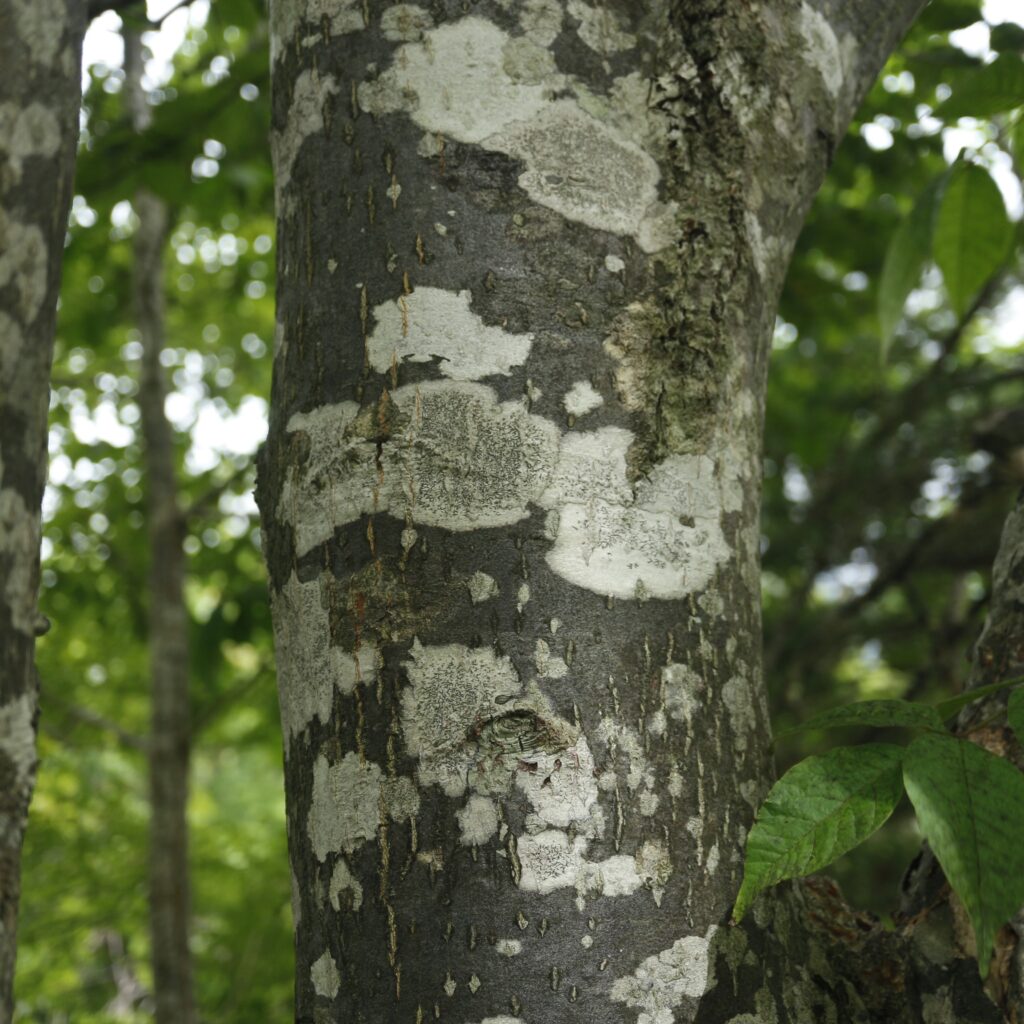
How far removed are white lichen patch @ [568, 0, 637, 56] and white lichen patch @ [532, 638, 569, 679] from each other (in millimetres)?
653

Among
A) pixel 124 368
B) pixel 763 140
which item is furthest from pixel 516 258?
pixel 124 368

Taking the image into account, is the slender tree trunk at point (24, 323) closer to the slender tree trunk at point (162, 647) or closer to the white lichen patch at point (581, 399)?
the white lichen patch at point (581, 399)

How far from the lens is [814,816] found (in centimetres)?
87

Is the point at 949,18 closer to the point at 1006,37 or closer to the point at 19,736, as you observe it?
the point at 1006,37

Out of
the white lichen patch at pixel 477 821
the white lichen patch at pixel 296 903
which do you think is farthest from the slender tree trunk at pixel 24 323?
the white lichen patch at pixel 477 821

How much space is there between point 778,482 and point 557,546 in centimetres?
408

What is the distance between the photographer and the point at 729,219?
1.16 metres

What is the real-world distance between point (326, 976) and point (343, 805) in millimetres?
157

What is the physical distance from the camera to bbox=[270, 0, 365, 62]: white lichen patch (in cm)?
116

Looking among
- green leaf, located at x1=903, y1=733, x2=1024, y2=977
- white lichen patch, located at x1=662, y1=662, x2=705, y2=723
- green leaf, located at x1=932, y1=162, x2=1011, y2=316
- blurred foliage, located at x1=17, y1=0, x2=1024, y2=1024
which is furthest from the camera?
blurred foliage, located at x1=17, y1=0, x2=1024, y2=1024

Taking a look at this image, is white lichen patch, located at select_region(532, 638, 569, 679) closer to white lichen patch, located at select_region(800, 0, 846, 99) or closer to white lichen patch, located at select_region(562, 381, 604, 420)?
white lichen patch, located at select_region(562, 381, 604, 420)

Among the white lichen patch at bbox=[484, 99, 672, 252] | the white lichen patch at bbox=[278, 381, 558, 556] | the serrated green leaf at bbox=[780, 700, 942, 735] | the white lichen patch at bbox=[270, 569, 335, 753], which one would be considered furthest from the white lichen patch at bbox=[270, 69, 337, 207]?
the serrated green leaf at bbox=[780, 700, 942, 735]

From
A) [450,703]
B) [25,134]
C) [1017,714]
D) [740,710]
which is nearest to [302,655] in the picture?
[450,703]

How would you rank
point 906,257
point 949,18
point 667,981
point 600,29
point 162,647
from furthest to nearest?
1. point 162,647
2. point 949,18
3. point 906,257
4. point 600,29
5. point 667,981
